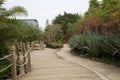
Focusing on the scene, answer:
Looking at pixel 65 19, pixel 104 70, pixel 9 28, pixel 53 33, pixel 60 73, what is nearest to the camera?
pixel 9 28

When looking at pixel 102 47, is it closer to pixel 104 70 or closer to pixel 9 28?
pixel 104 70

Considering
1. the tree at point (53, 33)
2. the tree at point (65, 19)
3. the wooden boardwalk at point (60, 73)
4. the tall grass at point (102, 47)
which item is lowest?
the wooden boardwalk at point (60, 73)

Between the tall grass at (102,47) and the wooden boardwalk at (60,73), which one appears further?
the tall grass at (102,47)

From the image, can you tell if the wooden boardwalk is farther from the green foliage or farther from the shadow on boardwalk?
the green foliage

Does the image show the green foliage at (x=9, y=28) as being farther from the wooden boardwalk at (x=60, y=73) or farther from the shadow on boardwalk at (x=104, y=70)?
the shadow on boardwalk at (x=104, y=70)

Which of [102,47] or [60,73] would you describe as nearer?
[60,73]

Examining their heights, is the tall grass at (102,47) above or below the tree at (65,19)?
below

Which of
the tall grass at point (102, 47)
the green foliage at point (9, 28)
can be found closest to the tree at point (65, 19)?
the tall grass at point (102, 47)

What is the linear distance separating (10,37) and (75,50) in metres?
13.3

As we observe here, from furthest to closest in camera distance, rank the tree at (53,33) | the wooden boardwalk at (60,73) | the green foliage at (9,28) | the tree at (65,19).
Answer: the tree at (65,19)
the tree at (53,33)
the green foliage at (9,28)
the wooden boardwalk at (60,73)

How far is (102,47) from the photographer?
16.7 metres

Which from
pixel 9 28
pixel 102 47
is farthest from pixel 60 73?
pixel 102 47

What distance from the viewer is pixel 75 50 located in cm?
2481

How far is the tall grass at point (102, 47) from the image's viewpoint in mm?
14700
